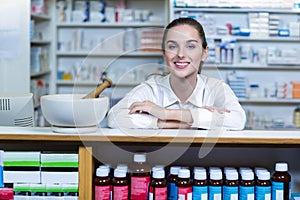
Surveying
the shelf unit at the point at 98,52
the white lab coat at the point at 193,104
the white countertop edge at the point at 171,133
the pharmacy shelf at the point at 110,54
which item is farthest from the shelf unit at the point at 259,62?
the white countertop edge at the point at 171,133

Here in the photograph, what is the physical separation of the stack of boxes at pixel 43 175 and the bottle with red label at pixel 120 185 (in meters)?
0.13

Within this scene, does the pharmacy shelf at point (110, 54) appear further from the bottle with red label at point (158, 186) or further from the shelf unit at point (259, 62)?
the bottle with red label at point (158, 186)

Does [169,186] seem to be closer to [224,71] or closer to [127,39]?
[224,71]

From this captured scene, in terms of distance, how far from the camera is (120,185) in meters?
1.73

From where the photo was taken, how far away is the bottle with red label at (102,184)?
173 cm

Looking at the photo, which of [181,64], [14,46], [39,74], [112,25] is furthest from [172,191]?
[112,25]

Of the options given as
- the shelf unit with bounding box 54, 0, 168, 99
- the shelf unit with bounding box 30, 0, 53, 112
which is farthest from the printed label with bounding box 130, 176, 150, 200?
the shelf unit with bounding box 54, 0, 168, 99

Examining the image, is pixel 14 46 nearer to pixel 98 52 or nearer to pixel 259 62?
pixel 98 52

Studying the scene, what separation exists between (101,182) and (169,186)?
23cm

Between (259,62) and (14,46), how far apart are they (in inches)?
91.8

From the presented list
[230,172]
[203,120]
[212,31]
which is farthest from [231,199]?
[212,31]

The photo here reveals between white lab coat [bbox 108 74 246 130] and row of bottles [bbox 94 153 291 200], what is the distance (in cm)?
27

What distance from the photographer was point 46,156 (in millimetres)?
1760

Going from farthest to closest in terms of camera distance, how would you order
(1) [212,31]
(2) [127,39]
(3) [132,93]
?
(2) [127,39], (1) [212,31], (3) [132,93]
